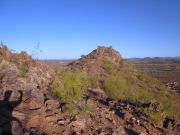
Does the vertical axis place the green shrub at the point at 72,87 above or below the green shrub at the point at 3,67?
below

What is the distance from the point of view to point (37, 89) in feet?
36.7

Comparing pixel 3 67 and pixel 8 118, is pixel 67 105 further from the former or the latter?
pixel 3 67

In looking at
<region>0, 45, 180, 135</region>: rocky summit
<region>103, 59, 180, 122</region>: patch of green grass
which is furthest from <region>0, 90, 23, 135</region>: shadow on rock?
<region>103, 59, 180, 122</region>: patch of green grass

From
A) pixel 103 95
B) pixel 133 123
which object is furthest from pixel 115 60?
pixel 133 123

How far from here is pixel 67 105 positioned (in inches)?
441

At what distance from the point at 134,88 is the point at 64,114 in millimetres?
6916

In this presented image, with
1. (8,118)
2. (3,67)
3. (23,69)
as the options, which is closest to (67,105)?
(23,69)

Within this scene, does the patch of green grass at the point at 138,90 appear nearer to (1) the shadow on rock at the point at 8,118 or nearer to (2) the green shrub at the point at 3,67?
(2) the green shrub at the point at 3,67

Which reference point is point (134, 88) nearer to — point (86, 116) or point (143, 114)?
point (143, 114)

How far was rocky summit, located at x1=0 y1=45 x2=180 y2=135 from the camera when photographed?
32.9 ft

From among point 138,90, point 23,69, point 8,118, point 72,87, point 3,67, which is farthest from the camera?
point 138,90

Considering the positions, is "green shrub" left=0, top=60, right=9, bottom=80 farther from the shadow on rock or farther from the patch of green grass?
the patch of green grass

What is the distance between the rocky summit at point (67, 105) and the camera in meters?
10.0

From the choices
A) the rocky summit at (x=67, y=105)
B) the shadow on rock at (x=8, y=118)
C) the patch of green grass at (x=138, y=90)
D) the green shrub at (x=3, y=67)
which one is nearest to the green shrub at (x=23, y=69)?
the rocky summit at (x=67, y=105)
